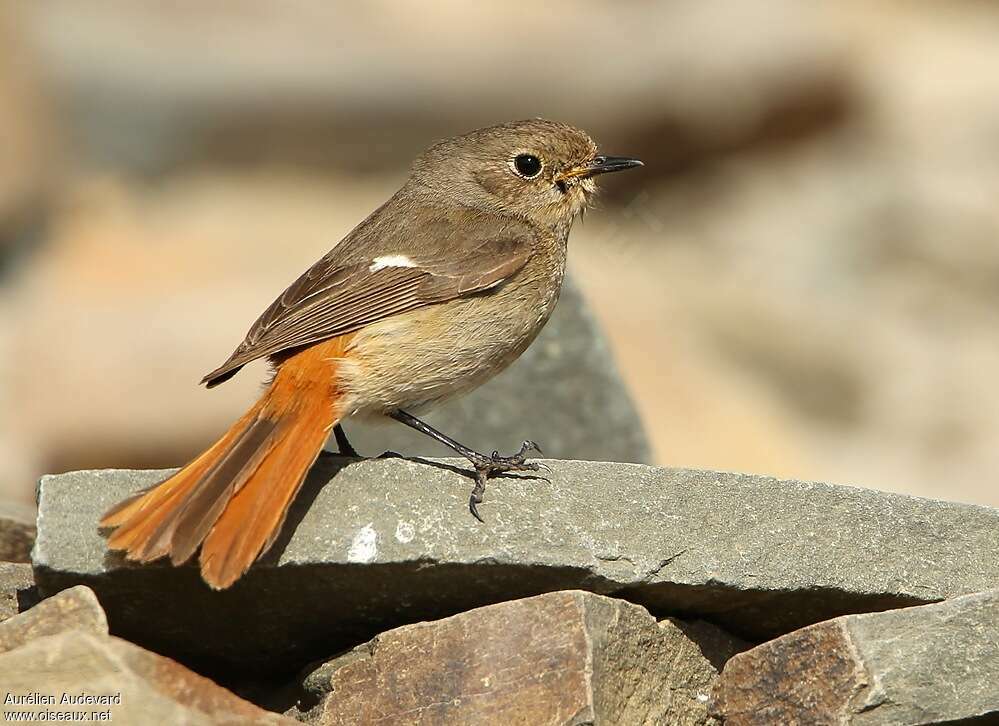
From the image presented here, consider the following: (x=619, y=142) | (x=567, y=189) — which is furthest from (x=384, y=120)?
(x=567, y=189)

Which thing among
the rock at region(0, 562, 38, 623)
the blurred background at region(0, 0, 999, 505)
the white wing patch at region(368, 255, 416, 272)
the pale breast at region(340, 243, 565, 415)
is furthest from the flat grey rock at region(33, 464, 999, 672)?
the blurred background at region(0, 0, 999, 505)

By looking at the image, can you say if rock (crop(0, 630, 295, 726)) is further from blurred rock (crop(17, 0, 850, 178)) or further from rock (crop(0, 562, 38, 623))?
blurred rock (crop(17, 0, 850, 178))

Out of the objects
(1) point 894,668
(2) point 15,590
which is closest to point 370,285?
(2) point 15,590

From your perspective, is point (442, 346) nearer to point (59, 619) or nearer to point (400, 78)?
point (59, 619)

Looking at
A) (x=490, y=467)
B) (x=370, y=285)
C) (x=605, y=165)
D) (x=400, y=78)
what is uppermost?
(x=400, y=78)

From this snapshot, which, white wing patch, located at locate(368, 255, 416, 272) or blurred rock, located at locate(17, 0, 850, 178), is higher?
blurred rock, located at locate(17, 0, 850, 178)

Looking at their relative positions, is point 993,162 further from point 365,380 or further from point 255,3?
point 365,380

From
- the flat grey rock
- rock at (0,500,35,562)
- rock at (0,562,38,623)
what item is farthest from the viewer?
rock at (0,500,35,562)
